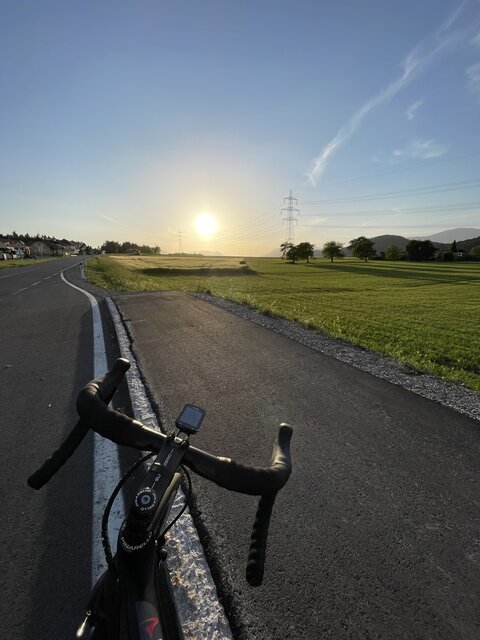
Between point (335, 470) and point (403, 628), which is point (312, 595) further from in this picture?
point (335, 470)

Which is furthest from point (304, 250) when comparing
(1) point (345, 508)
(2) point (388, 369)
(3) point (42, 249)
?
(1) point (345, 508)

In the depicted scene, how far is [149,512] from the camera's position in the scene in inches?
43.4

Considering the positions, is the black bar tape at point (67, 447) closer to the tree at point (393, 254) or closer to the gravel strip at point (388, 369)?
the gravel strip at point (388, 369)

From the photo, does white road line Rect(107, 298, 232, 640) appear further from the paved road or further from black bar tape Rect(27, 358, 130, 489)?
black bar tape Rect(27, 358, 130, 489)

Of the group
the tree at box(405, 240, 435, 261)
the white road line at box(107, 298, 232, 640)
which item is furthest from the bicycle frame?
the tree at box(405, 240, 435, 261)

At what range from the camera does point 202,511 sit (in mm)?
2541

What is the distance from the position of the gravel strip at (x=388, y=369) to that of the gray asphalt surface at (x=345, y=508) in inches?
10.7

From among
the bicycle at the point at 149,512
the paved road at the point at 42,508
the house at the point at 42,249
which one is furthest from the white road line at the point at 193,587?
the house at the point at 42,249

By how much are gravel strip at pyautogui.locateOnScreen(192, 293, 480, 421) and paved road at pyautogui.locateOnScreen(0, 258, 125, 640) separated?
14.0 ft

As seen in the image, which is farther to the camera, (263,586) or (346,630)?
(263,586)

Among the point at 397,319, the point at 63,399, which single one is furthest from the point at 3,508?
the point at 397,319

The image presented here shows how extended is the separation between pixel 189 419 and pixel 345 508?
73.7 inches

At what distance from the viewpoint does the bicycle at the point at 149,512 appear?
3.67 feet

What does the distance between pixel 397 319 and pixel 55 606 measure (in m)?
16.0
